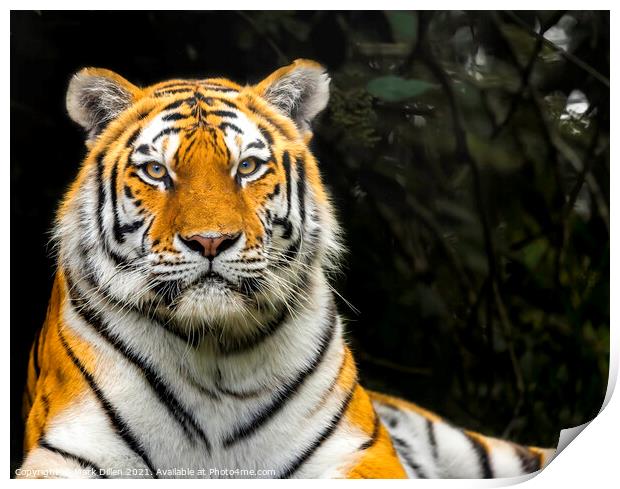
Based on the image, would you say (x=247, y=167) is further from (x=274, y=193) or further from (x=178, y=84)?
(x=178, y=84)

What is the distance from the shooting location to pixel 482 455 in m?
2.59

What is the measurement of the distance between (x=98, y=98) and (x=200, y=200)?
0.46 m

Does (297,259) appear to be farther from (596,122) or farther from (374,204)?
(596,122)

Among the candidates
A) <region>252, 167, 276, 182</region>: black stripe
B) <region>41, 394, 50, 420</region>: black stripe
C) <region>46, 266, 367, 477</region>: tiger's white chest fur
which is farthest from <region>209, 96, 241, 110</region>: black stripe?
<region>41, 394, 50, 420</region>: black stripe

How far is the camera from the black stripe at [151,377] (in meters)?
2.28

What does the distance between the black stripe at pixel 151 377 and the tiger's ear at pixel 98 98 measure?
1.63 ft

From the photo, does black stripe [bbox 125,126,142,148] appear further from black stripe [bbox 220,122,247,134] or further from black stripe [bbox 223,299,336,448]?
black stripe [bbox 223,299,336,448]

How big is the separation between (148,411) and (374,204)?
0.86m

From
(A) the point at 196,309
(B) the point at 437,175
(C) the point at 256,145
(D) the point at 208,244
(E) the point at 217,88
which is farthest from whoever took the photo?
(B) the point at 437,175

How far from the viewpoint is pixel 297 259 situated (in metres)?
2.31

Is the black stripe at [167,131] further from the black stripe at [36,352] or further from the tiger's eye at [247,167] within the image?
the black stripe at [36,352]

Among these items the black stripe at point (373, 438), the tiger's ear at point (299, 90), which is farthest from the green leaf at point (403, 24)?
the black stripe at point (373, 438)

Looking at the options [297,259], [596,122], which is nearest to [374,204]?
[297,259]

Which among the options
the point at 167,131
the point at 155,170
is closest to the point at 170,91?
the point at 167,131
